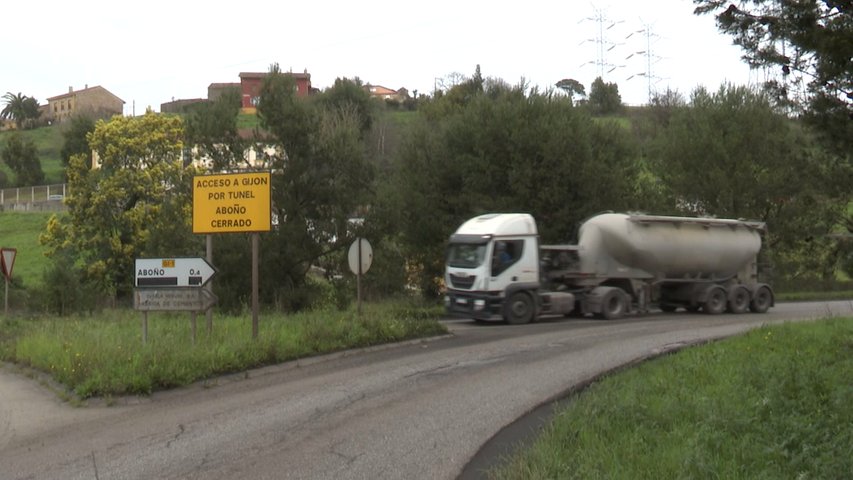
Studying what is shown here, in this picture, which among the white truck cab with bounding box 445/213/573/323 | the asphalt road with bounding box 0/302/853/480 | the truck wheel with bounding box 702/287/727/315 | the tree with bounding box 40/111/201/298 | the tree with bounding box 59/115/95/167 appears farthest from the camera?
the tree with bounding box 59/115/95/167

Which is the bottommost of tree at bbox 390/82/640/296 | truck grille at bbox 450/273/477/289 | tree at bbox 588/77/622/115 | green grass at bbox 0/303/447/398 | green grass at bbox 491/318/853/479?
green grass at bbox 491/318/853/479

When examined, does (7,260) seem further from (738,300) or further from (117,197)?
(738,300)

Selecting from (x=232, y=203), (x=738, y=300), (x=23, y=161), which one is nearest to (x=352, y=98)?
(x=23, y=161)

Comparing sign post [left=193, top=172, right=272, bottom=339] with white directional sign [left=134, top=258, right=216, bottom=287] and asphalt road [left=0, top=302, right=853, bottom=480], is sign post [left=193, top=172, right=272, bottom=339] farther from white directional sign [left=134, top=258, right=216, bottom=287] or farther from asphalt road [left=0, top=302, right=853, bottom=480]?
asphalt road [left=0, top=302, right=853, bottom=480]

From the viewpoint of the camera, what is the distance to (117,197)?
43.4 metres

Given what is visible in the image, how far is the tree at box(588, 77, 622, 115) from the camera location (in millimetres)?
98875

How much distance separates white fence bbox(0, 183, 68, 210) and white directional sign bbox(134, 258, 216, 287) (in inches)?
2279

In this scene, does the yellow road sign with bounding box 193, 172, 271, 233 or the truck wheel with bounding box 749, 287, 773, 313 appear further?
the truck wheel with bounding box 749, 287, 773, 313

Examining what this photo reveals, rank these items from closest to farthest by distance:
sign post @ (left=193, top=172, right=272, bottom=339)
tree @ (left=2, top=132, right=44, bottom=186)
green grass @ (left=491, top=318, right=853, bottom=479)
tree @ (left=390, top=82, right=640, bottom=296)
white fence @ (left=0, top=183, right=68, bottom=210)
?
green grass @ (left=491, top=318, right=853, bottom=479)
sign post @ (left=193, top=172, right=272, bottom=339)
tree @ (left=390, top=82, right=640, bottom=296)
white fence @ (left=0, top=183, right=68, bottom=210)
tree @ (left=2, top=132, right=44, bottom=186)

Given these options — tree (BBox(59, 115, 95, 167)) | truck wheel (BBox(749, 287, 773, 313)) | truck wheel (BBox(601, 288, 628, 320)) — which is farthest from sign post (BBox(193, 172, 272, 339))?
tree (BBox(59, 115, 95, 167))

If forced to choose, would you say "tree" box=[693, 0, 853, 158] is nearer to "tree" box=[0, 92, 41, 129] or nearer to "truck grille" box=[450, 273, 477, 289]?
"truck grille" box=[450, 273, 477, 289]

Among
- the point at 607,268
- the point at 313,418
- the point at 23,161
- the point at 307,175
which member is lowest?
the point at 313,418

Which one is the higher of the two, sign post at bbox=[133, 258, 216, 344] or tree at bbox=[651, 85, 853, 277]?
tree at bbox=[651, 85, 853, 277]

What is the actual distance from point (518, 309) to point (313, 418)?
16.8m
